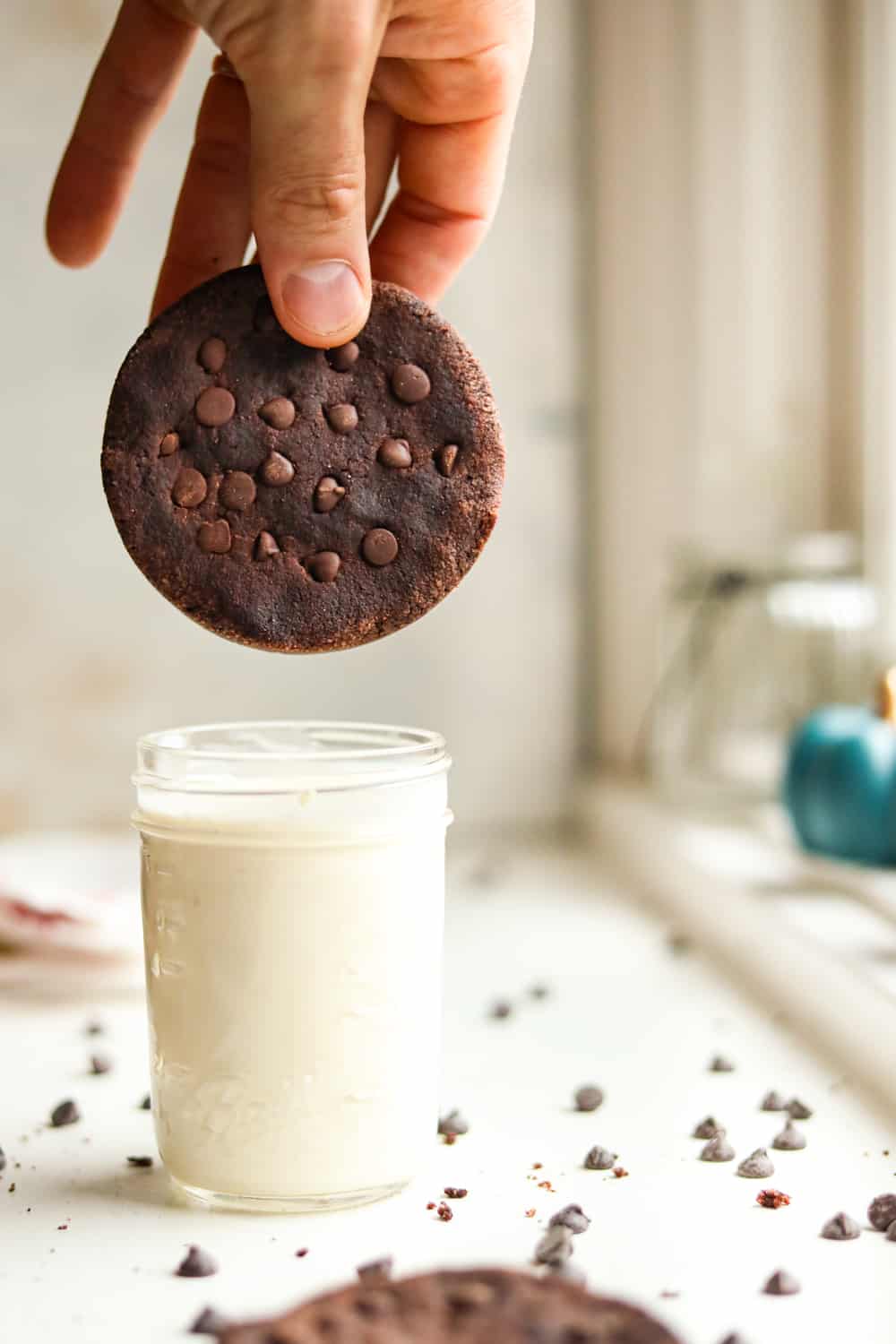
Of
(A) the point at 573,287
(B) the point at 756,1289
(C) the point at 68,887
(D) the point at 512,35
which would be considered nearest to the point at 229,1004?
(B) the point at 756,1289

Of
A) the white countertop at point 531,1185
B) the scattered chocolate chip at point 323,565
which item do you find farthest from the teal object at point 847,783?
the scattered chocolate chip at point 323,565

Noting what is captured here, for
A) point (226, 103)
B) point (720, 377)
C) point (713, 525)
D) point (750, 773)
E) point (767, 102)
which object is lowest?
point (750, 773)

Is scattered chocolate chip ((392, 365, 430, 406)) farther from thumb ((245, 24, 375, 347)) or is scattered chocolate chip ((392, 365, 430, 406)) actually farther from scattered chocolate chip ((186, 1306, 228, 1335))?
scattered chocolate chip ((186, 1306, 228, 1335))

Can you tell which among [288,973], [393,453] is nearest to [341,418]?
[393,453]

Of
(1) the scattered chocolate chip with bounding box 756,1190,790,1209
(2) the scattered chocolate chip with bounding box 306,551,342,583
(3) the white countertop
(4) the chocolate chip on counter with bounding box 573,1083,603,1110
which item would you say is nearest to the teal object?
(3) the white countertop

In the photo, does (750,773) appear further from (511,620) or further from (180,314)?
(180,314)

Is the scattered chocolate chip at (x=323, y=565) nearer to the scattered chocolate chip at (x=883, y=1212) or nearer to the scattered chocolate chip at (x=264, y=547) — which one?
the scattered chocolate chip at (x=264, y=547)
